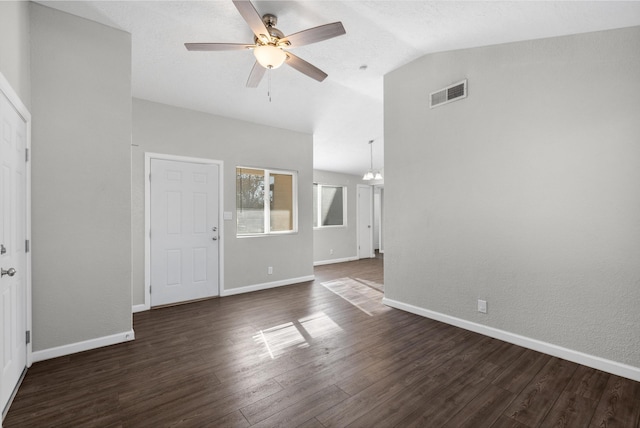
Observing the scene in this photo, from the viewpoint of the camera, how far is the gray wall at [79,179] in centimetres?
248

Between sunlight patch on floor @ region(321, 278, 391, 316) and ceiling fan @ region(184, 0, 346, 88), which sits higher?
ceiling fan @ region(184, 0, 346, 88)

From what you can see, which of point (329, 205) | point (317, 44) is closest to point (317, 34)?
point (317, 44)

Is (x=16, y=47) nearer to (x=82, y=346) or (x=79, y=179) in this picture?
(x=79, y=179)

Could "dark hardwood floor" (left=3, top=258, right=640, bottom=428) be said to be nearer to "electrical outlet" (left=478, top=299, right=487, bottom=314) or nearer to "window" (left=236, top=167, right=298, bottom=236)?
"electrical outlet" (left=478, top=299, right=487, bottom=314)

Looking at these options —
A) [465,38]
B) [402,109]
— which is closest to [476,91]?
[465,38]

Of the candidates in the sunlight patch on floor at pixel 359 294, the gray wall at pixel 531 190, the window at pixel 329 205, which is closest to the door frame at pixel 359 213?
the window at pixel 329 205

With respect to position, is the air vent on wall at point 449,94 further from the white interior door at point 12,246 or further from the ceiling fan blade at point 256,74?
the white interior door at point 12,246

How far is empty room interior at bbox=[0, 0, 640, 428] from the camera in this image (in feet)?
6.55

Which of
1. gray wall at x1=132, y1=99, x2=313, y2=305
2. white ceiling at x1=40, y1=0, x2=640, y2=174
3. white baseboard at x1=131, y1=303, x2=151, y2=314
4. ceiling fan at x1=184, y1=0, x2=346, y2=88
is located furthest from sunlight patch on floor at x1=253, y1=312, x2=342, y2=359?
white ceiling at x1=40, y1=0, x2=640, y2=174

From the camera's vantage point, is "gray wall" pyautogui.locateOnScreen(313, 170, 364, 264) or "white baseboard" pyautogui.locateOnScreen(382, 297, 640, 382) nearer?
"white baseboard" pyautogui.locateOnScreen(382, 297, 640, 382)

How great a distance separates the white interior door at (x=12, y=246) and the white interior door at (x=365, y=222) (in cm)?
704

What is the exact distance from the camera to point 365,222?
28.3 feet

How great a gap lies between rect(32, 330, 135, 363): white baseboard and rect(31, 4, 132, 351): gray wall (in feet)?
0.13

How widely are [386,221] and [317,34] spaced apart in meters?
2.46
